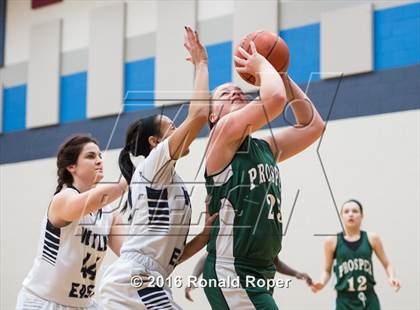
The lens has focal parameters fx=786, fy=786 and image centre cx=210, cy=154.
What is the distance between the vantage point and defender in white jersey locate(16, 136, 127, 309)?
195 inches

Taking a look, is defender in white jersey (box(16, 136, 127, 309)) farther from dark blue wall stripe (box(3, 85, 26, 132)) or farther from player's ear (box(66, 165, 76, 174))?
dark blue wall stripe (box(3, 85, 26, 132))

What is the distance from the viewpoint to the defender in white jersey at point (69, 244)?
4.96 meters

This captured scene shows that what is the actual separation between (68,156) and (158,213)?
3.64 feet

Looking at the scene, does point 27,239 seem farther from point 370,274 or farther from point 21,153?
point 370,274

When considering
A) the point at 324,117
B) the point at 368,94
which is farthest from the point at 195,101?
the point at 324,117

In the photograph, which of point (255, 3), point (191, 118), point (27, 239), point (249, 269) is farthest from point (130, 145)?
point (27, 239)

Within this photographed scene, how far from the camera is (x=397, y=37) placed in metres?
9.19

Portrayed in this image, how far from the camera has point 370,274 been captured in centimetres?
878

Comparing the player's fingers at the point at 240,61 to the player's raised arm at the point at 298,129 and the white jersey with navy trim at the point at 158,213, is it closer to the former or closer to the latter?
the player's raised arm at the point at 298,129

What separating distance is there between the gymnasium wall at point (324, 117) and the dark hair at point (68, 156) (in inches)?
191

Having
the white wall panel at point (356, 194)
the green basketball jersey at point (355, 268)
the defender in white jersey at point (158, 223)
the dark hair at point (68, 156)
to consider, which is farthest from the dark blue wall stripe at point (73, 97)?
the defender in white jersey at point (158, 223)

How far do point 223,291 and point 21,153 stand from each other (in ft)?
31.7

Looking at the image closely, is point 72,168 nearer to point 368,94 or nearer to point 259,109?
point 259,109

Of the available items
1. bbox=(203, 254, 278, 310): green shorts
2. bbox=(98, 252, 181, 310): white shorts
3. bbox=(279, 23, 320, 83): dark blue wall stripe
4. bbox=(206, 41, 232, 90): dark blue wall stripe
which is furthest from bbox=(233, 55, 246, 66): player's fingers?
bbox=(206, 41, 232, 90): dark blue wall stripe
